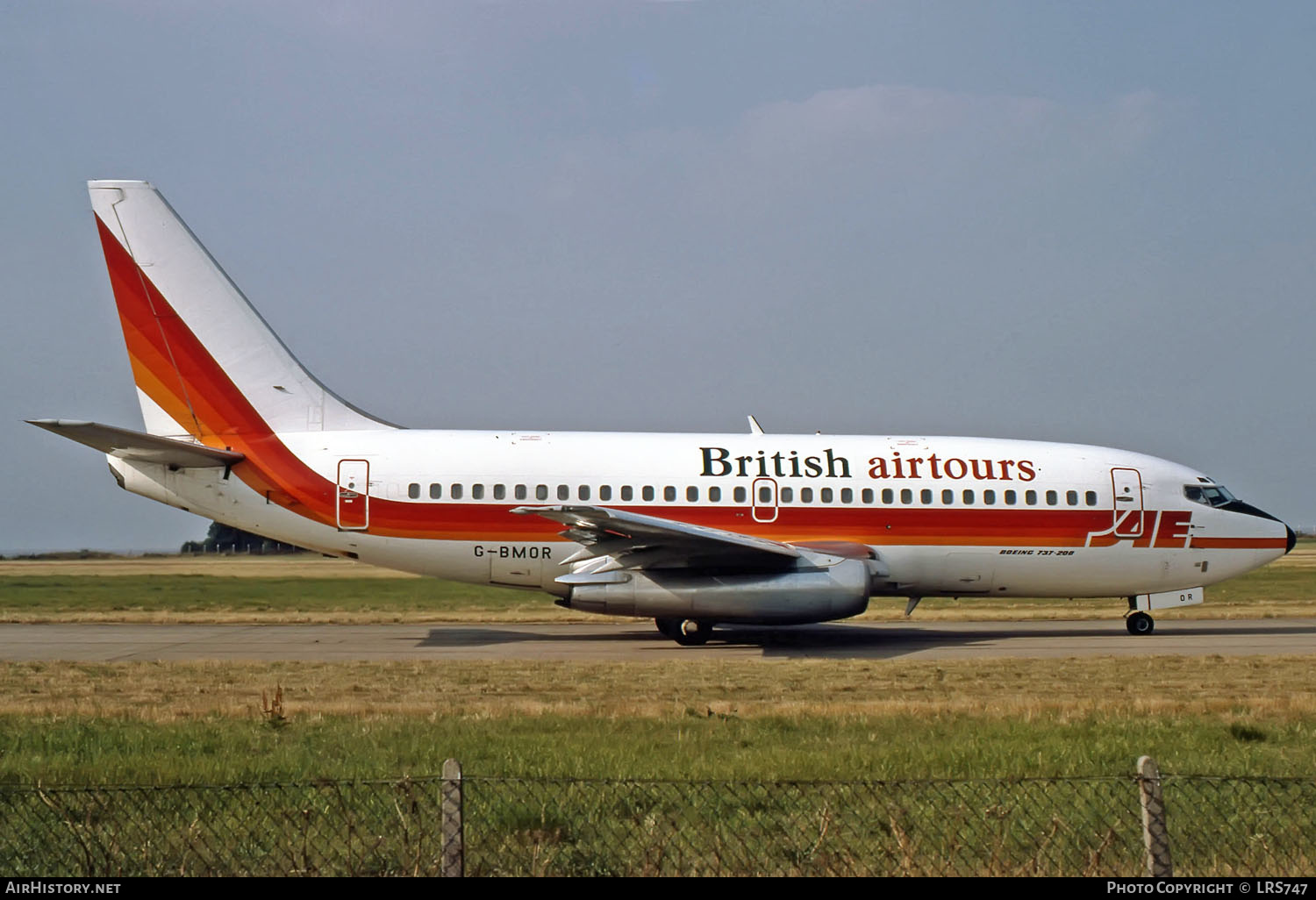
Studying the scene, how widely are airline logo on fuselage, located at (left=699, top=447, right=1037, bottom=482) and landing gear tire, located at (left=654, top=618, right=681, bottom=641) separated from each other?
9.25ft

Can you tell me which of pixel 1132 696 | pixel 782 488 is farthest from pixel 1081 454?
pixel 1132 696

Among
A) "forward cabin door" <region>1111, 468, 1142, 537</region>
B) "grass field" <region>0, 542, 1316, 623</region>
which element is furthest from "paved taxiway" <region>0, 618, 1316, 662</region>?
"grass field" <region>0, 542, 1316, 623</region>

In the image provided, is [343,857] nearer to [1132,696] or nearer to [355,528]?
[1132,696]

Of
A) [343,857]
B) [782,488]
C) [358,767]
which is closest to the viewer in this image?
[343,857]

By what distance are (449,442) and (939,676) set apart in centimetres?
1028

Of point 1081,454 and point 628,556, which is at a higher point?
point 1081,454

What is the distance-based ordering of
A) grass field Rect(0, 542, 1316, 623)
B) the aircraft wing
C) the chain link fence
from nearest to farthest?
the chain link fence
the aircraft wing
grass field Rect(0, 542, 1316, 623)

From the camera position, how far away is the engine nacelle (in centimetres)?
2025

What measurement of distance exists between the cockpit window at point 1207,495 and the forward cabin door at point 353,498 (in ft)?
51.9

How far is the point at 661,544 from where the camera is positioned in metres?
20.3

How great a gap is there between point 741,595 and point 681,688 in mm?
5401

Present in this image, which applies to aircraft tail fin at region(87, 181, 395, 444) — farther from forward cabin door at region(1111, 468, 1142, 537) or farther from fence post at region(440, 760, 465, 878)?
fence post at region(440, 760, 465, 878)

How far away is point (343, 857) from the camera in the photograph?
6816 millimetres

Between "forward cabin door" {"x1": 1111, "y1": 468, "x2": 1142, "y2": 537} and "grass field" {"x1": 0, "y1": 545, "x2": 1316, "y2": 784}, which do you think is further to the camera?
"forward cabin door" {"x1": 1111, "y1": 468, "x2": 1142, "y2": 537}
